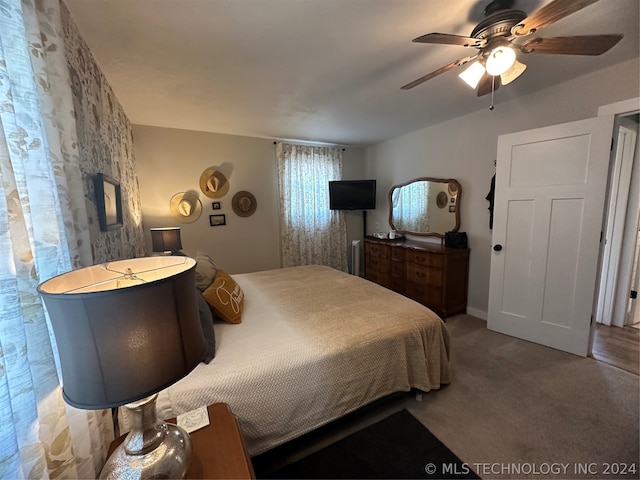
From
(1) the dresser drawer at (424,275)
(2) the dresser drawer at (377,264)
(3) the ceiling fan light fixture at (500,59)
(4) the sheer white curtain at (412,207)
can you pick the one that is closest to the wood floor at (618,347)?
(1) the dresser drawer at (424,275)

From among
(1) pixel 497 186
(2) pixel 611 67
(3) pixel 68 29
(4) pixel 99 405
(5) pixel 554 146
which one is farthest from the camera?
(1) pixel 497 186

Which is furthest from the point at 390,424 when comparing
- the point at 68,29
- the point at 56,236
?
the point at 68,29

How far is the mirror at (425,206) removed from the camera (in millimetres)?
3418

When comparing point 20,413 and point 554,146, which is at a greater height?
point 554,146

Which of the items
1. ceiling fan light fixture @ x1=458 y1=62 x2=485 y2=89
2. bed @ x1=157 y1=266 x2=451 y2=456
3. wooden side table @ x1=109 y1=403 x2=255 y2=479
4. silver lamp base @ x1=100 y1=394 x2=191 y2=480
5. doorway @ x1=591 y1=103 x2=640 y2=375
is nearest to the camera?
silver lamp base @ x1=100 y1=394 x2=191 y2=480

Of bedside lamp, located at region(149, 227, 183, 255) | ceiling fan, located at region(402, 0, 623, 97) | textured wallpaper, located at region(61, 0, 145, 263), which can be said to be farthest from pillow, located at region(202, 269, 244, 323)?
ceiling fan, located at region(402, 0, 623, 97)

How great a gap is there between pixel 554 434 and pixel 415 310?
3.41 feet

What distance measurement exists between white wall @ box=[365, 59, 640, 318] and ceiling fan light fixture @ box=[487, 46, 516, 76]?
1.00 metres

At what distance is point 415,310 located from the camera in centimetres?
188

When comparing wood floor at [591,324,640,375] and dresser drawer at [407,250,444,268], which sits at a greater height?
dresser drawer at [407,250,444,268]

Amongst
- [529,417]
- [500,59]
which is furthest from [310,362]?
[500,59]

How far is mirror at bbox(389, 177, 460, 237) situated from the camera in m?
3.42

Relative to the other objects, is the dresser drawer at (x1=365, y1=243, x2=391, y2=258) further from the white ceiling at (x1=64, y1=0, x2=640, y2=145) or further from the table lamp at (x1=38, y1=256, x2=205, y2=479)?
the table lamp at (x1=38, y1=256, x2=205, y2=479)

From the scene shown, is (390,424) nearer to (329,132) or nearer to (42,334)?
(42,334)
